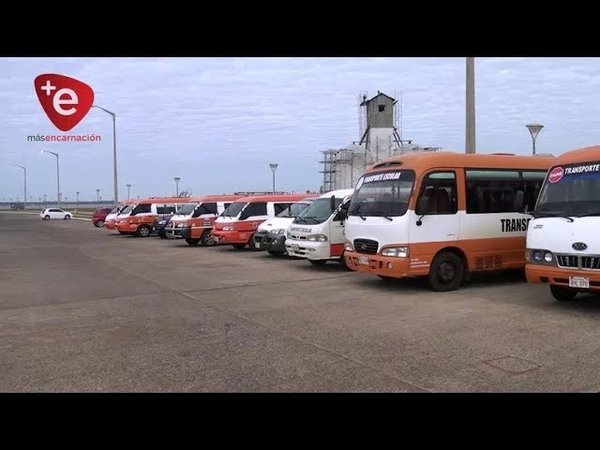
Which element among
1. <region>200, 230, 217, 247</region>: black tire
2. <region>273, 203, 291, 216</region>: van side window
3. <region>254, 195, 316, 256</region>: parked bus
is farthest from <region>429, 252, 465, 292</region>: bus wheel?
<region>200, 230, 217, 247</region>: black tire

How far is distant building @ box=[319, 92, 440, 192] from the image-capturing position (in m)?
49.6

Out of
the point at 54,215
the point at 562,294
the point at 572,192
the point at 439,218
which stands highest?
the point at 572,192

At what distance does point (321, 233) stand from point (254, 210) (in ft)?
22.3

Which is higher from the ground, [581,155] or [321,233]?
[581,155]

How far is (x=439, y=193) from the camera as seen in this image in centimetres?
1128

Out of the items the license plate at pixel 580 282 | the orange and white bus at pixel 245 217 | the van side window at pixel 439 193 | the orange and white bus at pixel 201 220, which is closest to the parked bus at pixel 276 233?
the orange and white bus at pixel 245 217

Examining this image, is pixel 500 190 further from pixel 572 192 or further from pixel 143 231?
pixel 143 231

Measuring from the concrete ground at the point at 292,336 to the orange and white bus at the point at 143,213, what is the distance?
17.9m

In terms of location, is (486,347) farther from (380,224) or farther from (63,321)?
(63,321)

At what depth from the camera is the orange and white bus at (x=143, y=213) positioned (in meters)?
31.5

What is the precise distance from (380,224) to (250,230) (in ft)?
34.3

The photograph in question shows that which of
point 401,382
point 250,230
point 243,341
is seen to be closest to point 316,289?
point 243,341

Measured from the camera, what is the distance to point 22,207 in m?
135

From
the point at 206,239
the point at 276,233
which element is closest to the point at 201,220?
the point at 206,239
